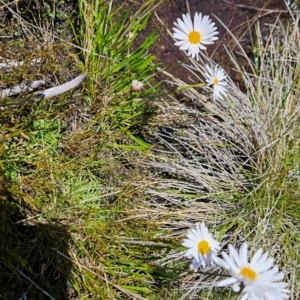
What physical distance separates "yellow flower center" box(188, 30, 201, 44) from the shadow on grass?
742mm

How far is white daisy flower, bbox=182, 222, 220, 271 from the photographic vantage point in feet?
4.78

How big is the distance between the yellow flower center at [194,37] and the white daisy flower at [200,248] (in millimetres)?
624

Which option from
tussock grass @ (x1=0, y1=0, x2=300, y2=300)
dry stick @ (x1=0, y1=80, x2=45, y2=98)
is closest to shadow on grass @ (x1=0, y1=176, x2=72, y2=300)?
tussock grass @ (x1=0, y1=0, x2=300, y2=300)

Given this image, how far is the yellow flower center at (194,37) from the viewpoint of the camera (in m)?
1.72

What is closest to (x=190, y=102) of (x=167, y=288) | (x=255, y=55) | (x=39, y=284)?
(x=255, y=55)

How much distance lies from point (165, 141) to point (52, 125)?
1.39 ft

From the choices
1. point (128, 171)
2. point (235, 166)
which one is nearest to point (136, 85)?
point (128, 171)

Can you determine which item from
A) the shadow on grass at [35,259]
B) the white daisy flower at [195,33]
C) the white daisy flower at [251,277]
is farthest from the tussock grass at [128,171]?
the white daisy flower at [251,277]

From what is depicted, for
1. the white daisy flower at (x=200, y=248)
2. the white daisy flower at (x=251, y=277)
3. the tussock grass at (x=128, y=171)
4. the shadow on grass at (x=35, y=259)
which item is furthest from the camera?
the tussock grass at (x=128, y=171)

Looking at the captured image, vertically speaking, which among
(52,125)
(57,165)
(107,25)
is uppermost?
(107,25)

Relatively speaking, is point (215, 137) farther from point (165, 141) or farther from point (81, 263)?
point (81, 263)

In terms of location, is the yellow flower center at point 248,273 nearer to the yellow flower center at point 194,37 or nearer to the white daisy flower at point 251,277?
the white daisy flower at point 251,277

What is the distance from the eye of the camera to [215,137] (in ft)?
6.51

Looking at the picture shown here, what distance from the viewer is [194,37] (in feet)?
5.65
